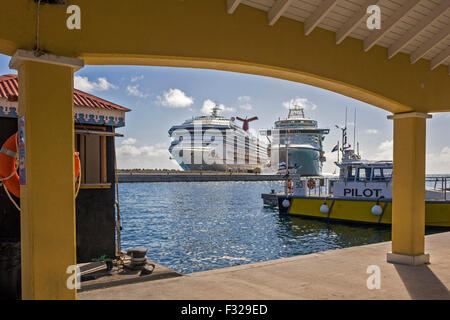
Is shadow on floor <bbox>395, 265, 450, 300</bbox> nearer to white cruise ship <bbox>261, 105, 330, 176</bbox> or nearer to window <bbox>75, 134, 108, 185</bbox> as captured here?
window <bbox>75, 134, 108, 185</bbox>

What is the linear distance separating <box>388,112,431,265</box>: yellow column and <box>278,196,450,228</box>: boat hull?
488 inches

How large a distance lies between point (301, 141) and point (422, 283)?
2905 inches

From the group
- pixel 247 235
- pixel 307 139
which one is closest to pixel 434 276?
pixel 247 235

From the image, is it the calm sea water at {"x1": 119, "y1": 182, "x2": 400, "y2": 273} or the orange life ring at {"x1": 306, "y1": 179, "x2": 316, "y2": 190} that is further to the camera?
the orange life ring at {"x1": 306, "y1": 179, "x2": 316, "y2": 190}

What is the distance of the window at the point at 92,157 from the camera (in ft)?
18.7

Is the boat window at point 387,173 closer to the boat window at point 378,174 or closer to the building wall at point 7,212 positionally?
the boat window at point 378,174

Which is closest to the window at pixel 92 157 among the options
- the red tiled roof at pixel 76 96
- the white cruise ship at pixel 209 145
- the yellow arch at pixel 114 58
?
the red tiled roof at pixel 76 96

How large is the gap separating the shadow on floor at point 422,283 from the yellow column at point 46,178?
3497 millimetres

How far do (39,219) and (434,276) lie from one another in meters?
4.65

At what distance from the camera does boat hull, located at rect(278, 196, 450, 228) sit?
16.8 m

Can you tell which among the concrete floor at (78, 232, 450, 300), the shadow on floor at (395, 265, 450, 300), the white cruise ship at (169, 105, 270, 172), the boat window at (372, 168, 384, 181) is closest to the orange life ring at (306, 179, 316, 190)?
the boat window at (372, 168, 384, 181)

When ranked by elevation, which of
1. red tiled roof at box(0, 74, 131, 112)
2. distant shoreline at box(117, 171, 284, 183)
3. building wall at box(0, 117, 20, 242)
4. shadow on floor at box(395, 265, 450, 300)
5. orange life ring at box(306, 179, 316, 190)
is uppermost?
red tiled roof at box(0, 74, 131, 112)

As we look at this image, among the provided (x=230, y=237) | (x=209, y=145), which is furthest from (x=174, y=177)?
(x=230, y=237)

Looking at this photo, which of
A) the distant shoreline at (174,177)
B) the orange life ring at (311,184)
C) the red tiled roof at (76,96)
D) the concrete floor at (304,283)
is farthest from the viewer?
the distant shoreline at (174,177)
